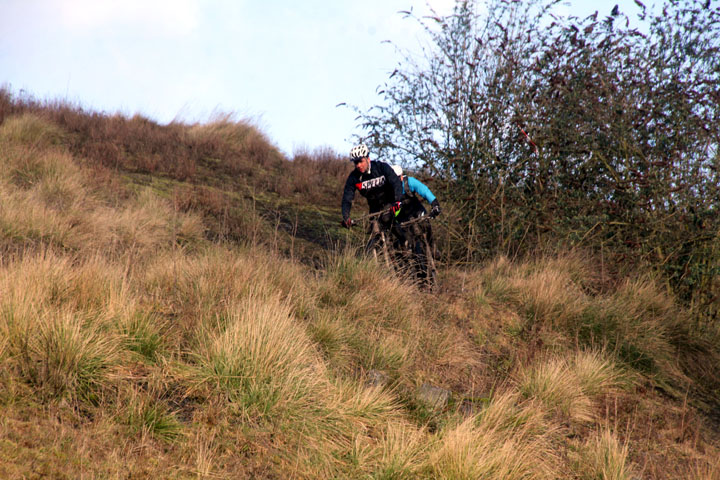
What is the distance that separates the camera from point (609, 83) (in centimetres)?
854

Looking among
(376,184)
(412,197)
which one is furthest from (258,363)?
(412,197)

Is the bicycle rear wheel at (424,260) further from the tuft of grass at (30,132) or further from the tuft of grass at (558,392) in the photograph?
the tuft of grass at (30,132)

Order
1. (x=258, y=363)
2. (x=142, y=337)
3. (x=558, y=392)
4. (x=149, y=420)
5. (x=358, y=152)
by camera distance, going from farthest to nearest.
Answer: (x=358, y=152), (x=558, y=392), (x=142, y=337), (x=258, y=363), (x=149, y=420)

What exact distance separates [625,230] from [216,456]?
282 inches

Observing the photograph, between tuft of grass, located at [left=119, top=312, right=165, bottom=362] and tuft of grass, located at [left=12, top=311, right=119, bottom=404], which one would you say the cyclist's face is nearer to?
tuft of grass, located at [left=119, top=312, right=165, bottom=362]

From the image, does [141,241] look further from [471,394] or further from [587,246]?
[587,246]

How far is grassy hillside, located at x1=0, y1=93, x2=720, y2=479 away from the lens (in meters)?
3.65

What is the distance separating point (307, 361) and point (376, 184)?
160 inches

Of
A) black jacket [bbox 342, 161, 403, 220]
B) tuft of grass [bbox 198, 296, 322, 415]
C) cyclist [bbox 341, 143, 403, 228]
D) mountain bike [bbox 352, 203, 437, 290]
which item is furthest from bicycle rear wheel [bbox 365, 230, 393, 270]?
tuft of grass [bbox 198, 296, 322, 415]

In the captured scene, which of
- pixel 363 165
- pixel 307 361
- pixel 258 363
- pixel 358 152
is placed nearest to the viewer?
pixel 258 363

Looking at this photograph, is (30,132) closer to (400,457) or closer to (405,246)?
(405,246)

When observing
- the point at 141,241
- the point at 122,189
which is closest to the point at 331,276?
the point at 141,241

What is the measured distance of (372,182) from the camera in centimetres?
823

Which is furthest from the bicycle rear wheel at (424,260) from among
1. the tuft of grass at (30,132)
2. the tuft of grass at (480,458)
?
the tuft of grass at (30,132)
